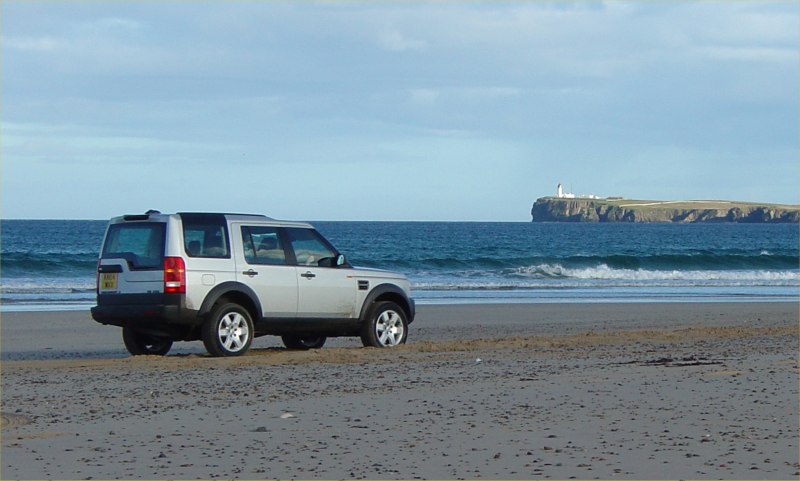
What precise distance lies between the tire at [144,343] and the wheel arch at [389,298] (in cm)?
266

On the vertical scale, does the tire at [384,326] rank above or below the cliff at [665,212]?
below

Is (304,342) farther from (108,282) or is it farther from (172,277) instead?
(108,282)

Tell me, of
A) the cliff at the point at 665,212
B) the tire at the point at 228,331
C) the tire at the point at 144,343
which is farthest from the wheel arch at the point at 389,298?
the cliff at the point at 665,212

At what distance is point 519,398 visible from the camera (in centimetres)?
978

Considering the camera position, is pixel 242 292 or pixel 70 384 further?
pixel 242 292

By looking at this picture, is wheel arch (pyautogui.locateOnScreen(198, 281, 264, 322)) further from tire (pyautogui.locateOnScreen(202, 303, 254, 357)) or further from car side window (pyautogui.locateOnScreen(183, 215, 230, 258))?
car side window (pyautogui.locateOnScreen(183, 215, 230, 258))

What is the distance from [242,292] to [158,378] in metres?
2.36

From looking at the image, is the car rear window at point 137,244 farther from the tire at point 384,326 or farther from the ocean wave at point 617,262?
the ocean wave at point 617,262

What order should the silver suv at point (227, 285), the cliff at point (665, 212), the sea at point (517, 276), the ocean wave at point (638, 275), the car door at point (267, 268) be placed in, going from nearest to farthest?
the silver suv at point (227, 285) < the car door at point (267, 268) < the sea at point (517, 276) < the ocean wave at point (638, 275) < the cliff at point (665, 212)

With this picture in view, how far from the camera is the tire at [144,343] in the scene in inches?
574

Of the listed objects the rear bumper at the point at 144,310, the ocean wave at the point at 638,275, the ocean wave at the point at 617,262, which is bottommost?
the ocean wave at the point at 638,275

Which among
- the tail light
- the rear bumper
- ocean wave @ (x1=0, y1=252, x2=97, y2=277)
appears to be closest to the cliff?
ocean wave @ (x1=0, y1=252, x2=97, y2=277)

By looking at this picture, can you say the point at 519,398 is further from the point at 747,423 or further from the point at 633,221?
the point at 633,221

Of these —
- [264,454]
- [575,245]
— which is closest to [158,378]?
[264,454]
